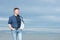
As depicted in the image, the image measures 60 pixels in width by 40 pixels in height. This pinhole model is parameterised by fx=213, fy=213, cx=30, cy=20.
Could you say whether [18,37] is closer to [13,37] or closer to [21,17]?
[13,37]

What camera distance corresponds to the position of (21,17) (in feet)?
36.3

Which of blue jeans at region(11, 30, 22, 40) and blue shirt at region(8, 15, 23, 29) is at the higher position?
blue shirt at region(8, 15, 23, 29)

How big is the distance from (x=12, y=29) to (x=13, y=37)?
49 cm

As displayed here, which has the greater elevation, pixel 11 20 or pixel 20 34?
pixel 11 20

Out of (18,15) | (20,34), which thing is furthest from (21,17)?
(20,34)

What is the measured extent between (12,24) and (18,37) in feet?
2.49

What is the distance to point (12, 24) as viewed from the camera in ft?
36.4

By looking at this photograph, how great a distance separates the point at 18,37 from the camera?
11211mm

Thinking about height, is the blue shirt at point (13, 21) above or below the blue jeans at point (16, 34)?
above

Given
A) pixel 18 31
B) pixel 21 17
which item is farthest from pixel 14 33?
pixel 21 17

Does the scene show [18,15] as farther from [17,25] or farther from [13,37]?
[13,37]

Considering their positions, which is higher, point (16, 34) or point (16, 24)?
point (16, 24)

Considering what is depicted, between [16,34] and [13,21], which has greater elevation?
[13,21]

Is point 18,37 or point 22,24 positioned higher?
point 22,24
